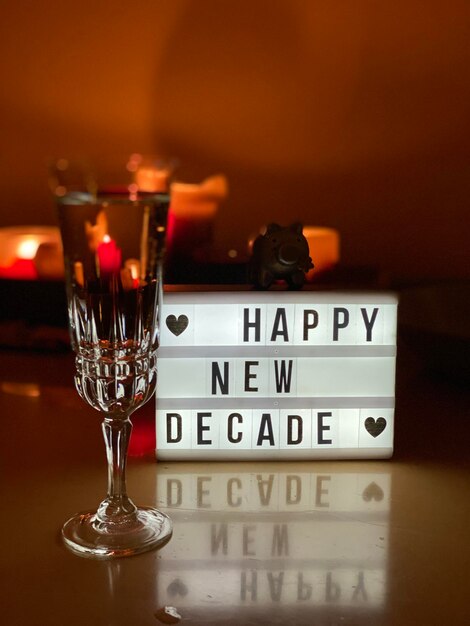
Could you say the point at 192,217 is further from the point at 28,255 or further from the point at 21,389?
the point at 21,389

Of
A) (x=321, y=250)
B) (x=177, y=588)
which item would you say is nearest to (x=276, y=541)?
(x=177, y=588)

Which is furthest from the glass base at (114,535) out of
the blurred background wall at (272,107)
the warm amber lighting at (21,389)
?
the blurred background wall at (272,107)

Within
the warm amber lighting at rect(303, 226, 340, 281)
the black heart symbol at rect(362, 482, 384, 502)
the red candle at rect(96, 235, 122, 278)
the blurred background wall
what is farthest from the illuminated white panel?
the blurred background wall

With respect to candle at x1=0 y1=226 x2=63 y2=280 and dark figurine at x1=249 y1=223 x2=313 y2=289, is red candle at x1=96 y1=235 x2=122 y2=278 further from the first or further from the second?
candle at x1=0 y1=226 x2=63 y2=280

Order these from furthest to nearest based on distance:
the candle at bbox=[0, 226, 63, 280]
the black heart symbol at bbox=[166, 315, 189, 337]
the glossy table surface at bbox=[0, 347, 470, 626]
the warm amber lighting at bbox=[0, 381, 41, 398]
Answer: the candle at bbox=[0, 226, 63, 280]
the warm amber lighting at bbox=[0, 381, 41, 398]
the black heart symbol at bbox=[166, 315, 189, 337]
the glossy table surface at bbox=[0, 347, 470, 626]

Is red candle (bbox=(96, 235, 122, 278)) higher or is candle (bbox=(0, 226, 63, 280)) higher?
red candle (bbox=(96, 235, 122, 278))

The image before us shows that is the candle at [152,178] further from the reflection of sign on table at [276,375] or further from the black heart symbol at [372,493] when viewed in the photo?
the black heart symbol at [372,493]
